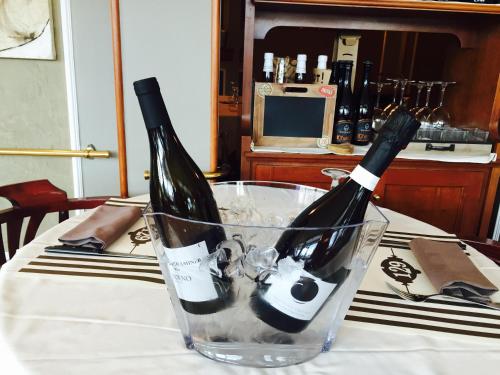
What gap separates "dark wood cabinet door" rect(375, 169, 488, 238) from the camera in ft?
4.42

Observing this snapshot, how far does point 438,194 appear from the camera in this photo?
4.54ft

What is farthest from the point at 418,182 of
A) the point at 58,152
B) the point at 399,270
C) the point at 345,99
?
the point at 58,152

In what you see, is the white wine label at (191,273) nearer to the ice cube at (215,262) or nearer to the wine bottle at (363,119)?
the ice cube at (215,262)

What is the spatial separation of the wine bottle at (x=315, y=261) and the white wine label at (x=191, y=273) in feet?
0.17

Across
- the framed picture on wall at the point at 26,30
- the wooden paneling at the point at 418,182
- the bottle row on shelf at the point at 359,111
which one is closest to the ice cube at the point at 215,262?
Result: the wooden paneling at the point at 418,182

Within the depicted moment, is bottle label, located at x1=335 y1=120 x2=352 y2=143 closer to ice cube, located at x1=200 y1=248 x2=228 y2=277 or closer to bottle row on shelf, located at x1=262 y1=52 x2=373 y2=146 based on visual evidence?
bottle row on shelf, located at x1=262 y1=52 x2=373 y2=146

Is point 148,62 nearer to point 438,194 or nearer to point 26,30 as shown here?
point 26,30

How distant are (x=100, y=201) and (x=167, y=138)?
51 cm

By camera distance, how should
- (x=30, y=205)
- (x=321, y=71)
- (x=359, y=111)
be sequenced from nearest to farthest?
(x=30, y=205) → (x=321, y=71) → (x=359, y=111)

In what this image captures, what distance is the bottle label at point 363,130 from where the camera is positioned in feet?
4.48

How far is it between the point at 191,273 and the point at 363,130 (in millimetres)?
1111

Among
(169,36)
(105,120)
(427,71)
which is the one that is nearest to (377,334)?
(169,36)

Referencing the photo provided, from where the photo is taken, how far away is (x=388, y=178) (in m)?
1.34

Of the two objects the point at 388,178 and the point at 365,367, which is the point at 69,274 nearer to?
the point at 365,367
